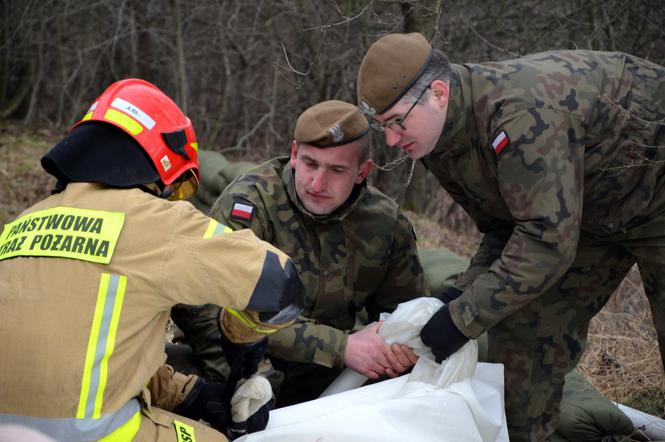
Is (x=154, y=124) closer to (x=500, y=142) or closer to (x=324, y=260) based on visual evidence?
(x=500, y=142)

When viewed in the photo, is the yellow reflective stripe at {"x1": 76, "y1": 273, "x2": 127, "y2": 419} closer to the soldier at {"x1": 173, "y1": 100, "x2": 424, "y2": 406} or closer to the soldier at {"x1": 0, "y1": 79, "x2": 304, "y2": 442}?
the soldier at {"x1": 0, "y1": 79, "x2": 304, "y2": 442}

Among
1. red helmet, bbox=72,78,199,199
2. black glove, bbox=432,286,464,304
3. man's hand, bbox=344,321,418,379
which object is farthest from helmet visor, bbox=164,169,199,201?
black glove, bbox=432,286,464,304

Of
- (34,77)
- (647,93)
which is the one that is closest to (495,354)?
(647,93)

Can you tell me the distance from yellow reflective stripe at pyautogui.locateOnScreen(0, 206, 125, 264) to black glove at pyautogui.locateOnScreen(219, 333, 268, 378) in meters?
0.61

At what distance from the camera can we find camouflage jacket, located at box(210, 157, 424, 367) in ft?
10.8

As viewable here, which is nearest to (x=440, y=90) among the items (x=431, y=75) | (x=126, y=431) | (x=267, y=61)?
(x=431, y=75)

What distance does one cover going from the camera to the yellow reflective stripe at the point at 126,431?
226 cm

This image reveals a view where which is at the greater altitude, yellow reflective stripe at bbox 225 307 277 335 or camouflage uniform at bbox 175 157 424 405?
yellow reflective stripe at bbox 225 307 277 335

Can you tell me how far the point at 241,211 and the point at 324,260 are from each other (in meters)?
0.43

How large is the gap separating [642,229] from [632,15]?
173 inches

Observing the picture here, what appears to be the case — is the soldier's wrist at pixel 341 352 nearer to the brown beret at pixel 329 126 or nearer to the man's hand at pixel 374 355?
the man's hand at pixel 374 355

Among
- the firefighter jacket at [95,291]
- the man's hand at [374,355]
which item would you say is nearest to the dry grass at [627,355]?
the man's hand at [374,355]

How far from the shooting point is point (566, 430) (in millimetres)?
3783

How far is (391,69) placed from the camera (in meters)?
2.78
